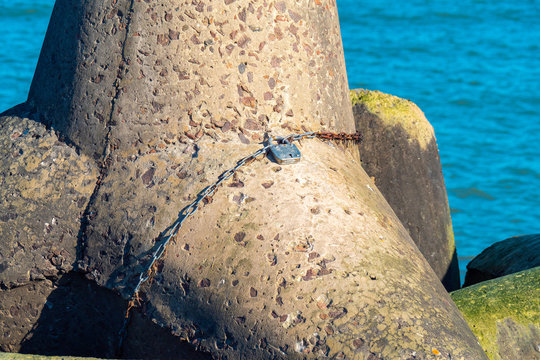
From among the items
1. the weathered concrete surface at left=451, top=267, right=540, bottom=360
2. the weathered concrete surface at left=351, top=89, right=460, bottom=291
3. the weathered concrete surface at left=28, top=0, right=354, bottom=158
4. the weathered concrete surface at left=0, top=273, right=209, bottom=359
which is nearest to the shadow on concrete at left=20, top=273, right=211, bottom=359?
the weathered concrete surface at left=0, top=273, right=209, bottom=359

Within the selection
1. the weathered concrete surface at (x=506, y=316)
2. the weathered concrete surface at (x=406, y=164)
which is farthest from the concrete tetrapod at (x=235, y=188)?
the weathered concrete surface at (x=406, y=164)

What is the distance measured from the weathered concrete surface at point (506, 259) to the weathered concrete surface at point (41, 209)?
2261mm

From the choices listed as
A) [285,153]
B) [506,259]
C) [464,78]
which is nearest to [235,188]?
[285,153]

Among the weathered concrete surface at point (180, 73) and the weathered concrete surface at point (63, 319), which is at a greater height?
the weathered concrete surface at point (180, 73)

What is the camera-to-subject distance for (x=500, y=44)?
12.7 metres

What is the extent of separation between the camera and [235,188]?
2.63 meters

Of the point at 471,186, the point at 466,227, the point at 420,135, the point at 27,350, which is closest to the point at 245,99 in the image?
the point at 27,350

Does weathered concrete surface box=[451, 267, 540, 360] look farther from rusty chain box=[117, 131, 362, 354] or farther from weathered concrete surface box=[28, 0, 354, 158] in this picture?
rusty chain box=[117, 131, 362, 354]

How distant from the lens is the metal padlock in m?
2.70

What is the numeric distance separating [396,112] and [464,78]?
26.1 ft

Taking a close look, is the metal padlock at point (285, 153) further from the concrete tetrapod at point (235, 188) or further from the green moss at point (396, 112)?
the green moss at point (396, 112)

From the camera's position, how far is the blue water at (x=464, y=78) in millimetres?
8859

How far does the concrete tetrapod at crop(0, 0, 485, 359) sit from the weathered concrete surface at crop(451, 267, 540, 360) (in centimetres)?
55

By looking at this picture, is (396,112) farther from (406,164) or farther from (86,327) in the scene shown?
(86,327)
